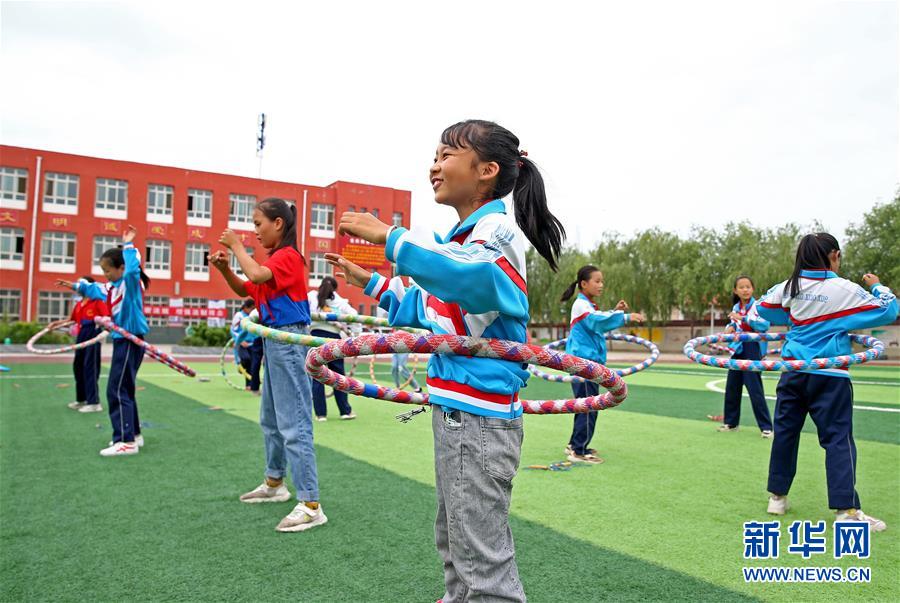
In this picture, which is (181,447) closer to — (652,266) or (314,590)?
(314,590)

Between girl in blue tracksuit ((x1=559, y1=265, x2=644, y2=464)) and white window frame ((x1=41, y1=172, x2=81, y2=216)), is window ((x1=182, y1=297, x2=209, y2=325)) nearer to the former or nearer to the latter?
white window frame ((x1=41, y1=172, x2=81, y2=216))

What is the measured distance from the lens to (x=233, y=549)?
412cm

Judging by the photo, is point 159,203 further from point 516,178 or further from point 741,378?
point 516,178

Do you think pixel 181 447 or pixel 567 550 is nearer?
pixel 567 550

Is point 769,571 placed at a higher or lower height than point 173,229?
lower

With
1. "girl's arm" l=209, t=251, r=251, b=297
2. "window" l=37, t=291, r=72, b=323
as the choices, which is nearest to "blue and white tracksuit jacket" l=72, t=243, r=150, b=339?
"girl's arm" l=209, t=251, r=251, b=297

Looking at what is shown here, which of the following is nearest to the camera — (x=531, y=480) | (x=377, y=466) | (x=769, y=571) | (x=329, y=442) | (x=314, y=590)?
(x=314, y=590)

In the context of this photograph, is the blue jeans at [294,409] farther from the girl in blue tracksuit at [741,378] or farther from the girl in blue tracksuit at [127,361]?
the girl in blue tracksuit at [741,378]

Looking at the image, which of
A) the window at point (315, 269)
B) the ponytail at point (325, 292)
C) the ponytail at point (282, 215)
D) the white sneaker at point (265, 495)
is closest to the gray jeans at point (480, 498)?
the ponytail at point (282, 215)

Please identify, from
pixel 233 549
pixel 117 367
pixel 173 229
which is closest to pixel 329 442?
pixel 117 367

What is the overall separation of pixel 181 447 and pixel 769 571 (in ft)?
20.0

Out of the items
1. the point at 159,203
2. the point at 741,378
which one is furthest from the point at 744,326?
the point at 159,203

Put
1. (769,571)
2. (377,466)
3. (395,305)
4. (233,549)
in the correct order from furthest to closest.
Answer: (377,466) < (233,549) < (769,571) < (395,305)

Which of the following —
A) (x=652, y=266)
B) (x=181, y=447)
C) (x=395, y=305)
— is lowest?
(x=181, y=447)
